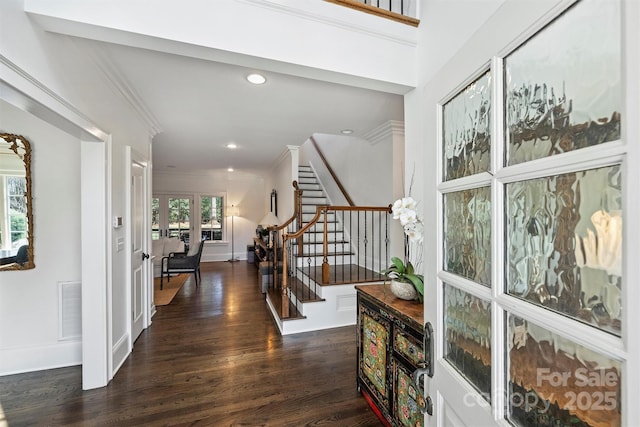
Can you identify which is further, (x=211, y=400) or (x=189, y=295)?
(x=189, y=295)

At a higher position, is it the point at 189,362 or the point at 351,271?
the point at 351,271

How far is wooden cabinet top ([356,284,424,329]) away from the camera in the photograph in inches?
57.3

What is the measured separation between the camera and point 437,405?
960mm

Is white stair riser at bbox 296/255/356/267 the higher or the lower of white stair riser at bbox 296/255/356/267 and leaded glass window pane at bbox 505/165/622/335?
the lower

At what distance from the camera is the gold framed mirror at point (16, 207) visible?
2396 mm

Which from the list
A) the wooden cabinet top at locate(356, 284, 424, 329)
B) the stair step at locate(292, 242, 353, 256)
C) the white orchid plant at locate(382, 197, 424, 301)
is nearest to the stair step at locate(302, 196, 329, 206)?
the stair step at locate(292, 242, 353, 256)

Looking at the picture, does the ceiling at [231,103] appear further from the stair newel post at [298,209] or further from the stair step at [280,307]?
the stair step at [280,307]

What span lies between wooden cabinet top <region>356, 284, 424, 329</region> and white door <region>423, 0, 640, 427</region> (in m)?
0.51

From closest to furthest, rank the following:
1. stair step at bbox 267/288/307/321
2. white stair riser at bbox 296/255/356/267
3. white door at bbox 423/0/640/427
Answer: white door at bbox 423/0/640/427 < stair step at bbox 267/288/307/321 < white stair riser at bbox 296/255/356/267

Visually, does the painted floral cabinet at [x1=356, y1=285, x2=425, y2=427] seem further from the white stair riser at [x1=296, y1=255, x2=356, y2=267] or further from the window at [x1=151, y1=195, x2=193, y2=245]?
the window at [x1=151, y1=195, x2=193, y2=245]

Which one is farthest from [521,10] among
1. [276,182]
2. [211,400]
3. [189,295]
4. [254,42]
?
[276,182]

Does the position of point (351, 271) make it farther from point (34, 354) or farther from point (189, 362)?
point (34, 354)

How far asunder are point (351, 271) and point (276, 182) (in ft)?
11.0

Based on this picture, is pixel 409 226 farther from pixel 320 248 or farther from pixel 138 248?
pixel 320 248
